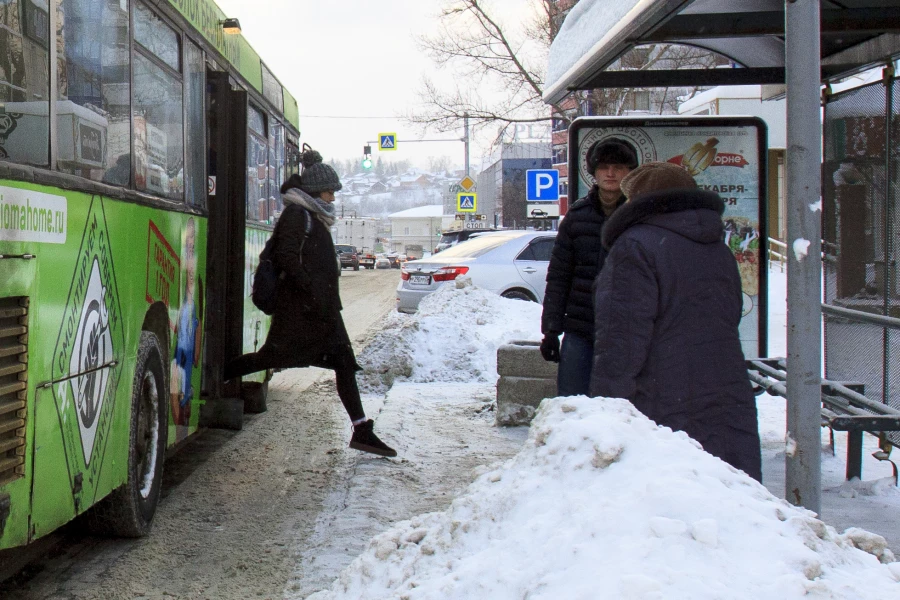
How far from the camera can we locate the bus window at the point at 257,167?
8.29m

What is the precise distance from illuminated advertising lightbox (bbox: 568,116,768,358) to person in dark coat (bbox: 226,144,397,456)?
5.91ft

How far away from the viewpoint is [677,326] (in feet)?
11.3

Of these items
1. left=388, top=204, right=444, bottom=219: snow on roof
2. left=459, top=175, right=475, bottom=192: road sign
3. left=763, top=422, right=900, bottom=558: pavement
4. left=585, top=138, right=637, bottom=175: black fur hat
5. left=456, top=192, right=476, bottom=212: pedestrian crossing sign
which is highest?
left=388, top=204, right=444, bottom=219: snow on roof

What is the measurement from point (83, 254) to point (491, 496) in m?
2.05

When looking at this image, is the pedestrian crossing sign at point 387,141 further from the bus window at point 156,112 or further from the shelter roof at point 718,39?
the bus window at point 156,112

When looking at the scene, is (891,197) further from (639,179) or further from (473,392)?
(473,392)

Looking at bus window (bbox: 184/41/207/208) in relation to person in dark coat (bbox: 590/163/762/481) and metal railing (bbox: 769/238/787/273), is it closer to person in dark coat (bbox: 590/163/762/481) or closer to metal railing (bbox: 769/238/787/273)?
person in dark coat (bbox: 590/163/762/481)

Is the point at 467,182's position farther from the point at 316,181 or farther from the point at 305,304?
the point at 305,304

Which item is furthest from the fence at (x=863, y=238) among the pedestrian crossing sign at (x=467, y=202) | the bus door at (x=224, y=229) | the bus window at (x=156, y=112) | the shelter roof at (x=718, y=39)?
the pedestrian crossing sign at (x=467, y=202)

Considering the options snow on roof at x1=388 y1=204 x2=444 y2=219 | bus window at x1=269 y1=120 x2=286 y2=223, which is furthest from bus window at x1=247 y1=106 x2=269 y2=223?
snow on roof at x1=388 y1=204 x2=444 y2=219

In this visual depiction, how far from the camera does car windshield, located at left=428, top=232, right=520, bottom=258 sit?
15.1m

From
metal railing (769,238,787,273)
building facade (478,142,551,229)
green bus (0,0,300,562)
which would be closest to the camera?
green bus (0,0,300,562)

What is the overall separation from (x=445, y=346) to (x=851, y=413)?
5.85 meters

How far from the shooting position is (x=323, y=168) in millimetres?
6703
